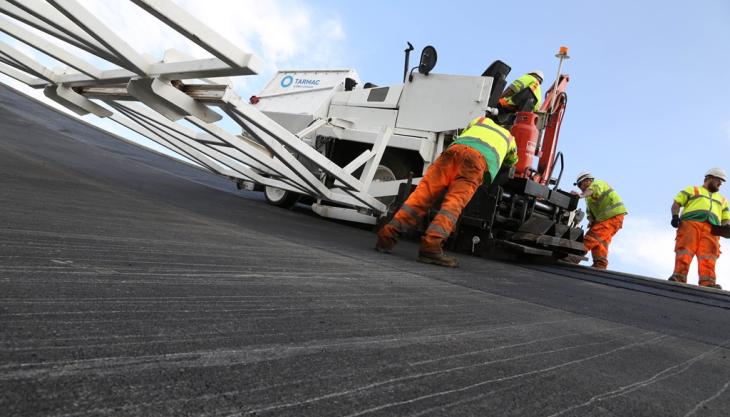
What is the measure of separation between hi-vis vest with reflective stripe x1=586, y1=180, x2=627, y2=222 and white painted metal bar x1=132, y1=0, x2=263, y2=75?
5572 millimetres

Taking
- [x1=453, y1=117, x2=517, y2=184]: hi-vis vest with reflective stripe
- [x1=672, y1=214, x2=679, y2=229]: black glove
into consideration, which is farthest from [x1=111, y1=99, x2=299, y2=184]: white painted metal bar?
[x1=672, y1=214, x2=679, y2=229]: black glove

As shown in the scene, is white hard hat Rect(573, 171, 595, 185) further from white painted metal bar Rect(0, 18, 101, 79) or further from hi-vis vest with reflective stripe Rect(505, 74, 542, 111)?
white painted metal bar Rect(0, 18, 101, 79)

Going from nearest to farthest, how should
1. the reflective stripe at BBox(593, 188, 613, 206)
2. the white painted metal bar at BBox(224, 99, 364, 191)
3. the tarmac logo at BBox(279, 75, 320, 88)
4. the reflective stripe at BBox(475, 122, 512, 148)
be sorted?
the white painted metal bar at BBox(224, 99, 364, 191) < the reflective stripe at BBox(475, 122, 512, 148) < the reflective stripe at BBox(593, 188, 613, 206) < the tarmac logo at BBox(279, 75, 320, 88)

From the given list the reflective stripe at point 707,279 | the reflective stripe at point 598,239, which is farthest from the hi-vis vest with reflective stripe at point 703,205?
the reflective stripe at point 598,239

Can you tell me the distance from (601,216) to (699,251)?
126 centimetres

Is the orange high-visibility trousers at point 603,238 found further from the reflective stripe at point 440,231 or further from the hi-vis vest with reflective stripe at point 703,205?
the reflective stripe at point 440,231

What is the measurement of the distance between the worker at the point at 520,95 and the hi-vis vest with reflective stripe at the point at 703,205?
2612 millimetres

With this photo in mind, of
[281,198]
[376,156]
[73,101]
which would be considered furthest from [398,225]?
[73,101]

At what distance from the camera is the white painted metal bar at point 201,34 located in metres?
2.91

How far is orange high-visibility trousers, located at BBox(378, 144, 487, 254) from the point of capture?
3854 millimetres

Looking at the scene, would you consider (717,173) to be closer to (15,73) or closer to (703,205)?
(703,205)

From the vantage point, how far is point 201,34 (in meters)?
3.05

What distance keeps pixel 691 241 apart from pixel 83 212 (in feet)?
22.1

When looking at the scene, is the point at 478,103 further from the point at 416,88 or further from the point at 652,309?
the point at 652,309
